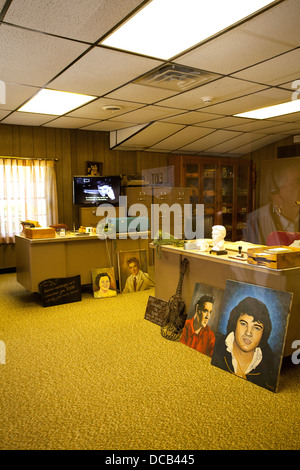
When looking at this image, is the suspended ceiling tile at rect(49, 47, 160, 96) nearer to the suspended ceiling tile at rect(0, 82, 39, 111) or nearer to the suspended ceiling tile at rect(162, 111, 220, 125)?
the suspended ceiling tile at rect(0, 82, 39, 111)

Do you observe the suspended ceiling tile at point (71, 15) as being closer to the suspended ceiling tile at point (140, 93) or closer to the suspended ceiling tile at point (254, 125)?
the suspended ceiling tile at point (140, 93)

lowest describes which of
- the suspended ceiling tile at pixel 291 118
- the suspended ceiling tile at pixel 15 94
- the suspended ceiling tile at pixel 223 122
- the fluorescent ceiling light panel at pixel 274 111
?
the suspended ceiling tile at pixel 15 94

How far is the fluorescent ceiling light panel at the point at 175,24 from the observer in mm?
2277

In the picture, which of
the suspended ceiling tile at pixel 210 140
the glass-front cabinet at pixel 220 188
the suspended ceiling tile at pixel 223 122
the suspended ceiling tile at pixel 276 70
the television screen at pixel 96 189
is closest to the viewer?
the suspended ceiling tile at pixel 276 70

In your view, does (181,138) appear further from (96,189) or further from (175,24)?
(175,24)

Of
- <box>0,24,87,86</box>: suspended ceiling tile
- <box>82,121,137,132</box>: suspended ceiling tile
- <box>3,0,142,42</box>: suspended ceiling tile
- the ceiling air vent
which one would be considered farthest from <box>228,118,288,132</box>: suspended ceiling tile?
<box>3,0,142,42</box>: suspended ceiling tile

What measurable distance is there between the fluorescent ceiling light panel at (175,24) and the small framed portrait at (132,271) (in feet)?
8.77

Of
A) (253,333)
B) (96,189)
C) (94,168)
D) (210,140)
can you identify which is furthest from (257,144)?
(253,333)

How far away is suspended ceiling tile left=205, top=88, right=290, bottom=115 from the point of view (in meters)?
4.30

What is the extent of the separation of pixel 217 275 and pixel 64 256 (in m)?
2.18

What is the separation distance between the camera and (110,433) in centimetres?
204

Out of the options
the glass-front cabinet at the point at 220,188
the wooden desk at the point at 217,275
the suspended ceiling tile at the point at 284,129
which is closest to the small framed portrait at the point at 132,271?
the wooden desk at the point at 217,275

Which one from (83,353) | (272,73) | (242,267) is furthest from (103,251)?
(272,73)
